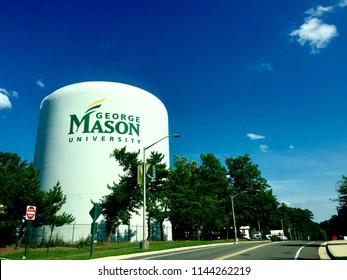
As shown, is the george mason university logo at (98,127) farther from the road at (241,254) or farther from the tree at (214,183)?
the road at (241,254)

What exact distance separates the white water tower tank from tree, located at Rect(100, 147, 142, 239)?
335 cm

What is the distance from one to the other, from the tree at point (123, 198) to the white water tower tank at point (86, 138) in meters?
3.35

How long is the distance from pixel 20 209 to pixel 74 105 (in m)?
17.1

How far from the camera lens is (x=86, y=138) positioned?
3803 cm

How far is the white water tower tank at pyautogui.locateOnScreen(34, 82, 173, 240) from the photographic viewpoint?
36750mm

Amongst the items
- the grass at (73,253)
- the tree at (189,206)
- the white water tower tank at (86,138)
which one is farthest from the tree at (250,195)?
the grass at (73,253)

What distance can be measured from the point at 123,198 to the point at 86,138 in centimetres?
995

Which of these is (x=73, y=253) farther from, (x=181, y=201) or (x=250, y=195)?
(x=250, y=195)

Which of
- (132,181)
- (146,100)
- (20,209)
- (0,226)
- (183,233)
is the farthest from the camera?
(183,233)

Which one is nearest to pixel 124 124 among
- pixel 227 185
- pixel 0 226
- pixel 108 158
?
pixel 108 158

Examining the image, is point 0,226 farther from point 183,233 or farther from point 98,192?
point 183,233

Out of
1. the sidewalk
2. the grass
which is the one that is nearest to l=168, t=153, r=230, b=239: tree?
the grass

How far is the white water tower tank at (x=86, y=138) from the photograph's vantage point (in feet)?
121

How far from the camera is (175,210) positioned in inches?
1470
